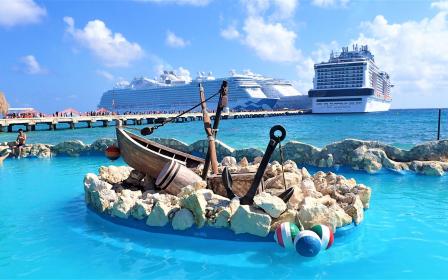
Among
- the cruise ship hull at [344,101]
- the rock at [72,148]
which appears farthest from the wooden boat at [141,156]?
the cruise ship hull at [344,101]

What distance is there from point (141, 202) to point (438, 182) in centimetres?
784

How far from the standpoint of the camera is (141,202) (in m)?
6.78

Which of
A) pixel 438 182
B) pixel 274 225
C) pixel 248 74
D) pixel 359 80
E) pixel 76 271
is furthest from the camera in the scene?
pixel 248 74

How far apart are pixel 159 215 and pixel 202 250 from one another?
3.43 feet

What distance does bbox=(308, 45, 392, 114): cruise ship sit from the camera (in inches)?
2653

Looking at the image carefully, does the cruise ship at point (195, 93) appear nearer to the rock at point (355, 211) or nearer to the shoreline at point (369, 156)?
the shoreline at point (369, 156)

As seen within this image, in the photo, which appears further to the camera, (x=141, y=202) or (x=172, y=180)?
(x=172, y=180)

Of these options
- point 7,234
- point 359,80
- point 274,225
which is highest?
point 359,80

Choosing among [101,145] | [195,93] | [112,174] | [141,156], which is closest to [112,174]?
[112,174]

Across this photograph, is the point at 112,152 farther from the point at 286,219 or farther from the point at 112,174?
the point at 286,219

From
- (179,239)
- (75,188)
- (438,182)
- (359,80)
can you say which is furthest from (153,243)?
(359,80)

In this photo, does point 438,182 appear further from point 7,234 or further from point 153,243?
point 7,234

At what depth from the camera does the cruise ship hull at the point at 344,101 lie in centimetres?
6712

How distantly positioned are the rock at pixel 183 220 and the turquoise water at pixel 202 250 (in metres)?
0.19
